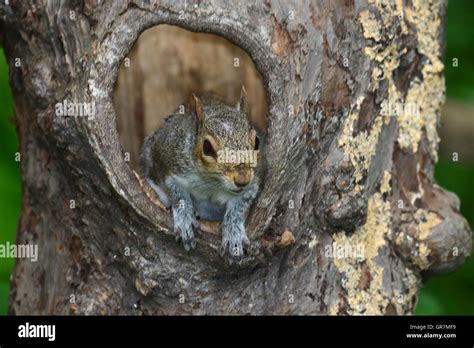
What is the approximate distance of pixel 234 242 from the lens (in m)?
3.28

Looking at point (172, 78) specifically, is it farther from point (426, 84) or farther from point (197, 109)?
point (426, 84)

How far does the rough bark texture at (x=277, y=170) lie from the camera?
3227 millimetres

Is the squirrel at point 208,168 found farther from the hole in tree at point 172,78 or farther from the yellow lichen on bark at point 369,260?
the hole in tree at point 172,78

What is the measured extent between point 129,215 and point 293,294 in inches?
28.7

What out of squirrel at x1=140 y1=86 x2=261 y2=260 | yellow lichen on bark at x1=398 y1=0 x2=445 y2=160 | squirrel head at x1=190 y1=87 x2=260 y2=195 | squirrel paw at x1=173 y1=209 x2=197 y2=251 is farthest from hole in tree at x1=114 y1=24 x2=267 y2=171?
squirrel paw at x1=173 y1=209 x2=197 y2=251

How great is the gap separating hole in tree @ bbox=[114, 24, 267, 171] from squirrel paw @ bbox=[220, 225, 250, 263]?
4.30 feet

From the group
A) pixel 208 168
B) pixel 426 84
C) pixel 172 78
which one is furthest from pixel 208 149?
pixel 172 78

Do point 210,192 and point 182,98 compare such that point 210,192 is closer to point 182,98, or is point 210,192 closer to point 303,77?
point 303,77

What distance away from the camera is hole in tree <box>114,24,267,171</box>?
456 cm

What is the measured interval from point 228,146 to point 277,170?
0.20 metres

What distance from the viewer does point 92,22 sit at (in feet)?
10.6

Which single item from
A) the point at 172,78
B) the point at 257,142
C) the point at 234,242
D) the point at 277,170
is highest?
the point at 172,78

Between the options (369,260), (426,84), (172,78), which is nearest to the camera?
(369,260)

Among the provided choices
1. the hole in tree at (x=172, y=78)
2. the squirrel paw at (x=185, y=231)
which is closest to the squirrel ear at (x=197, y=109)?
the squirrel paw at (x=185, y=231)
